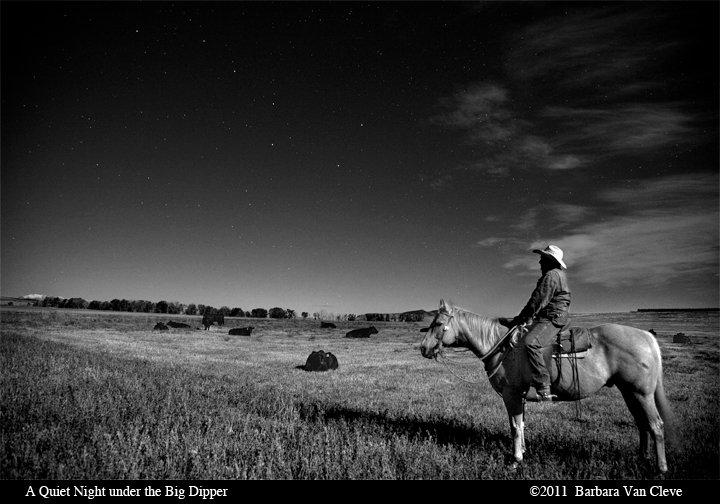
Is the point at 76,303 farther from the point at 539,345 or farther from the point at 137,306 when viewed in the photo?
the point at 539,345

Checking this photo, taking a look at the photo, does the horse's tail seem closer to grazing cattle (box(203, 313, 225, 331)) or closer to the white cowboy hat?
the white cowboy hat

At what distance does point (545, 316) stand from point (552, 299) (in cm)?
36

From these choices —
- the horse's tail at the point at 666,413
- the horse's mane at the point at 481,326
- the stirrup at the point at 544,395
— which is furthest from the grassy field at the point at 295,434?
the horse's mane at the point at 481,326

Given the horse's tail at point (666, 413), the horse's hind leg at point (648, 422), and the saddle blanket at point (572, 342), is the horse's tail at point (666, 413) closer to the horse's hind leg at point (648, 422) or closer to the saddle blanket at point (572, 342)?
the horse's hind leg at point (648, 422)

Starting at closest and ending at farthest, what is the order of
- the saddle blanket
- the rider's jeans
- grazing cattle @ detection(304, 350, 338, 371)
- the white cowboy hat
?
the rider's jeans, the saddle blanket, the white cowboy hat, grazing cattle @ detection(304, 350, 338, 371)

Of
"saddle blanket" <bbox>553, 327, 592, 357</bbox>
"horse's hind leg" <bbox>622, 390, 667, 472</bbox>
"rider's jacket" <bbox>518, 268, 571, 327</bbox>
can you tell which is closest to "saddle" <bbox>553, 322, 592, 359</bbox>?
"saddle blanket" <bbox>553, 327, 592, 357</bbox>

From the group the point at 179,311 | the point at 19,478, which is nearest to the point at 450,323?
the point at 19,478

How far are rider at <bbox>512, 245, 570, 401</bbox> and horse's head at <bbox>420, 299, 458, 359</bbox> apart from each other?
4.49 feet

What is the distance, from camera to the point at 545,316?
6.63m

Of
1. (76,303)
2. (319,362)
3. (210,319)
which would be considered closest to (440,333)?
(319,362)

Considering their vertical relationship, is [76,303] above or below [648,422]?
below

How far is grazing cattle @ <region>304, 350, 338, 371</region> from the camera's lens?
19516mm
